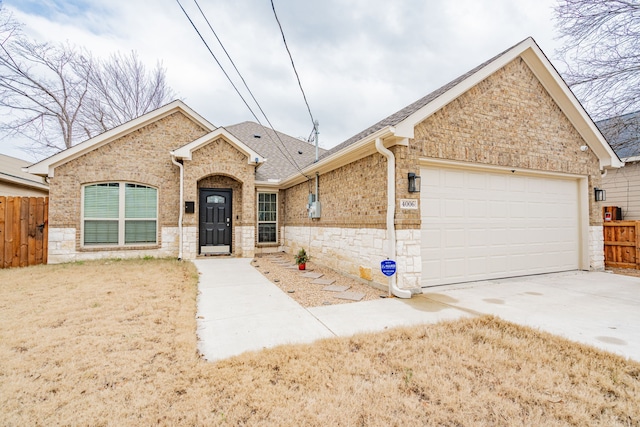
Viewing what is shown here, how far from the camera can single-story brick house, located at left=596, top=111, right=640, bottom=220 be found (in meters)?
9.49

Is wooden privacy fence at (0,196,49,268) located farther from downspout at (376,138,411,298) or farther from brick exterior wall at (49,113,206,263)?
downspout at (376,138,411,298)

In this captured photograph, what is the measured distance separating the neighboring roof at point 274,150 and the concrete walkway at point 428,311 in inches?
257

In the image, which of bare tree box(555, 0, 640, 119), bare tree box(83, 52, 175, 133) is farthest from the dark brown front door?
bare tree box(555, 0, 640, 119)

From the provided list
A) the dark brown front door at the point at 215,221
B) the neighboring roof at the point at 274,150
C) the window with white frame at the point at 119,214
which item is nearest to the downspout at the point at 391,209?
the neighboring roof at the point at 274,150

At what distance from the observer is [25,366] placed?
252 cm

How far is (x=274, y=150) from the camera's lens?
14156 millimetres

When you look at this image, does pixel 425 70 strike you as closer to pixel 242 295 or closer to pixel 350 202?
pixel 350 202

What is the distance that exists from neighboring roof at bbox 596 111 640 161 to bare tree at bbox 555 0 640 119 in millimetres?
730

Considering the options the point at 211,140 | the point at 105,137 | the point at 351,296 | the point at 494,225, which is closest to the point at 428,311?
the point at 351,296

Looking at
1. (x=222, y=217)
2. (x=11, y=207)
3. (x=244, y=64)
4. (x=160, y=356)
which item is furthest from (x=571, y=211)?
(x=11, y=207)

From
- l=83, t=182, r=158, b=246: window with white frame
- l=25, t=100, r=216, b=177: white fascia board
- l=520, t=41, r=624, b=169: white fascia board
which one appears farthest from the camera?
l=83, t=182, r=158, b=246: window with white frame

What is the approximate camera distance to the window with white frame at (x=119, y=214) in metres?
8.77

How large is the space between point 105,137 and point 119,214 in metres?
2.42

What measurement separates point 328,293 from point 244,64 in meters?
5.37
